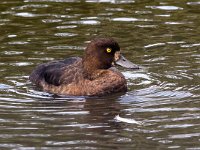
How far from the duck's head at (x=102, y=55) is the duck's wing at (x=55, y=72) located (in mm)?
278

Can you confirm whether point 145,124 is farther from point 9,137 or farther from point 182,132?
point 9,137

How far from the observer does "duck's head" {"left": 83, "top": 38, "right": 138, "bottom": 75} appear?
1373cm

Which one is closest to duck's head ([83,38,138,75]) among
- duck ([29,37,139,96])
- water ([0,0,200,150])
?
duck ([29,37,139,96])

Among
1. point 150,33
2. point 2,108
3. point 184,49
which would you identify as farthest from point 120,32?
point 2,108

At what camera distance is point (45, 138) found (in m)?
10.5

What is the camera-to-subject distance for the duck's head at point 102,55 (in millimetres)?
13727

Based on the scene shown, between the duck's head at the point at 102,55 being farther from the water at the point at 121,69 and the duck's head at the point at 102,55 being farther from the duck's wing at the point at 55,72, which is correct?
the water at the point at 121,69

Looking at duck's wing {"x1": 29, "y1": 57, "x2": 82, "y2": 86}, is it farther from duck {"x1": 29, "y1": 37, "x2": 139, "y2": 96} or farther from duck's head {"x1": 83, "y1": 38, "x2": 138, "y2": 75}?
duck's head {"x1": 83, "y1": 38, "x2": 138, "y2": 75}

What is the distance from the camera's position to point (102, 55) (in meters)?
13.8

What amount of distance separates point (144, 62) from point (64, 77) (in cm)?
175

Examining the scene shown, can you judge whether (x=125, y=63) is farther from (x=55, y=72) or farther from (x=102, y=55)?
(x=55, y=72)

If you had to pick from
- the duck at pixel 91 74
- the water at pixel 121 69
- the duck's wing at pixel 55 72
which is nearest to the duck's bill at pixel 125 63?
the duck at pixel 91 74

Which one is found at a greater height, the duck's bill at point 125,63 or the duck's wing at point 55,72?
the duck's bill at point 125,63

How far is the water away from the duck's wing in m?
0.21
